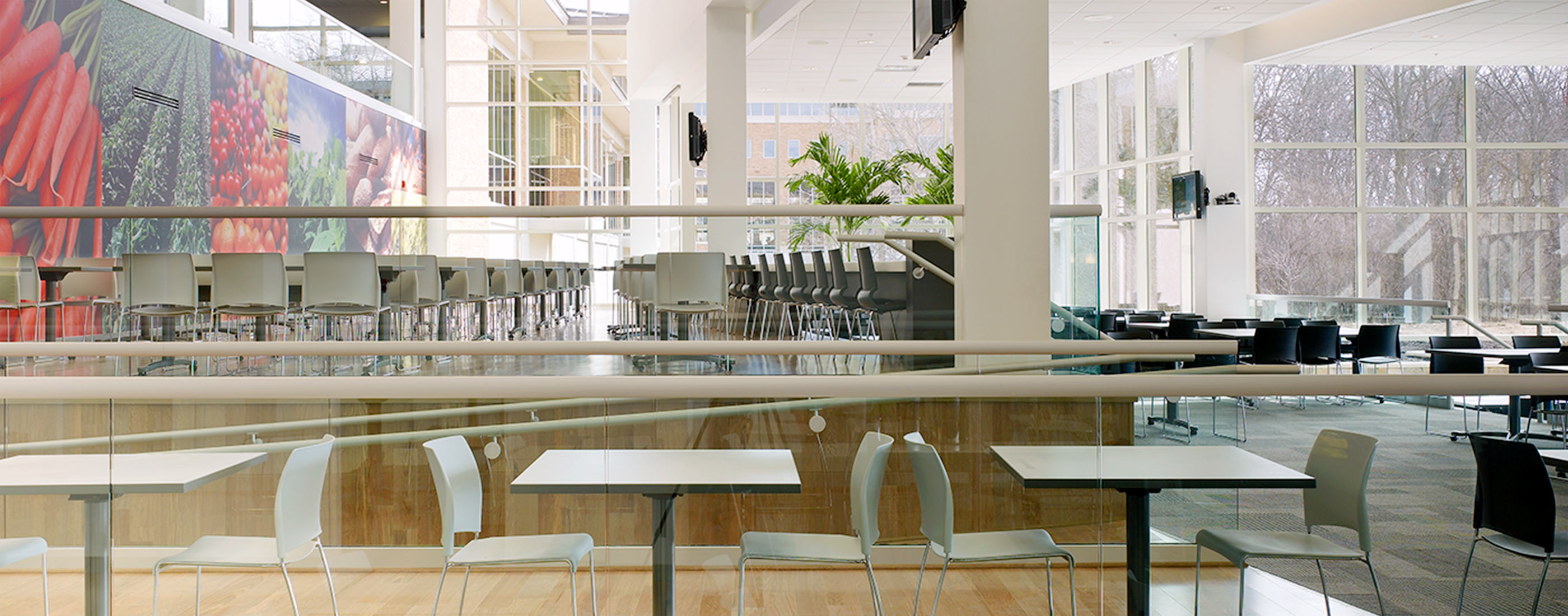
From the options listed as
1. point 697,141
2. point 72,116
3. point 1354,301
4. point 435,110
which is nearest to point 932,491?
point 72,116

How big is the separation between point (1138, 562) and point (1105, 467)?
191 mm

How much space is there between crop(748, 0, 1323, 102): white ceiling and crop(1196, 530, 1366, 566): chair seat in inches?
277

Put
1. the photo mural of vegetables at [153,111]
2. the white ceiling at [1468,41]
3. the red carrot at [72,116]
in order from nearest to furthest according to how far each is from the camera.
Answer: the red carrot at [72,116]
the photo mural of vegetables at [153,111]
the white ceiling at [1468,41]

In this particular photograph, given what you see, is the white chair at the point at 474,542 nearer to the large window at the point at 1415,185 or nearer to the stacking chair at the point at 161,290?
the stacking chair at the point at 161,290

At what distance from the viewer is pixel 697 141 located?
971 centimetres

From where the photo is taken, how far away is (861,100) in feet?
43.2

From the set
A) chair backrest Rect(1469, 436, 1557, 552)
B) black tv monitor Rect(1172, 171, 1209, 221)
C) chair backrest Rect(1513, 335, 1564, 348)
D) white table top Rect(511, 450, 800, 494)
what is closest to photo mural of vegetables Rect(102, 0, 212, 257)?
white table top Rect(511, 450, 800, 494)

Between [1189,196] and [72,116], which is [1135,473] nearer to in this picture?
[72,116]

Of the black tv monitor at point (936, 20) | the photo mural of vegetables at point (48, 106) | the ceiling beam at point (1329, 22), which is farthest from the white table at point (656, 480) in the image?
the ceiling beam at point (1329, 22)

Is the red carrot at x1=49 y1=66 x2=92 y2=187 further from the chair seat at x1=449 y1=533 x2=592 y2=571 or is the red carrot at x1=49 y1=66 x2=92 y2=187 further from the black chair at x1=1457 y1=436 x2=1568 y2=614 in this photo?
the black chair at x1=1457 y1=436 x2=1568 y2=614

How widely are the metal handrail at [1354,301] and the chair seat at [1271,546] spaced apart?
886cm

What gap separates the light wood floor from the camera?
176 cm

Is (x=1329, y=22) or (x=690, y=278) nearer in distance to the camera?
(x=690, y=278)

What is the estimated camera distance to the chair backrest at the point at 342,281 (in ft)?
16.0
